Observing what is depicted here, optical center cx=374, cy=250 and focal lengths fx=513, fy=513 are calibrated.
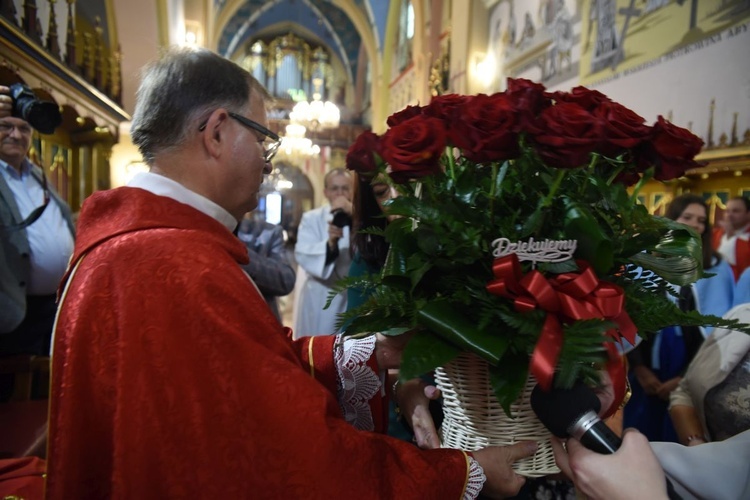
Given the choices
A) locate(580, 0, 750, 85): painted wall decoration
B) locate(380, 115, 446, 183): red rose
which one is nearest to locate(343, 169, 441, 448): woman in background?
locate(380, 115, 446, 183): red rose

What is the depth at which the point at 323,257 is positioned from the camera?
10.5 ft

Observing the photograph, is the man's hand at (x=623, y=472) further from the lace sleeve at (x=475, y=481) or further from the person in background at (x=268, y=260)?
the person in background at (x=268, y=260)

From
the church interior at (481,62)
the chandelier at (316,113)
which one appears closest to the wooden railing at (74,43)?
the church interior at (481,62)

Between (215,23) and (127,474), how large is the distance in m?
17.7

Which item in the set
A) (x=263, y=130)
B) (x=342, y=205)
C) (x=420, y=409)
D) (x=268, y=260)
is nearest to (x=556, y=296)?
(x=420, y=409)

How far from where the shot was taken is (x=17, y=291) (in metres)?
2.17

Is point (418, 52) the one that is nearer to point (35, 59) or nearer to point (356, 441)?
point (35, 59)

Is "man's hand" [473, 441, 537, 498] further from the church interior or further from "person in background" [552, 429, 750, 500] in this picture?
the church interior

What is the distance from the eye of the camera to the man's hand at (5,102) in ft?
7.39

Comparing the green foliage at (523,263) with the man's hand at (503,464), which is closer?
the green foliage at (523,263)

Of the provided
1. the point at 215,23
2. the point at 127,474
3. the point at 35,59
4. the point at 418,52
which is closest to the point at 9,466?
the point at 127,474

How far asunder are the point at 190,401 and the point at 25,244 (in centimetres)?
190

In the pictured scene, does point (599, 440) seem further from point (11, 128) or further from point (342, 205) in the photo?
point (11, 128)

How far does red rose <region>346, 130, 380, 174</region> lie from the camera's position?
3.27ft
